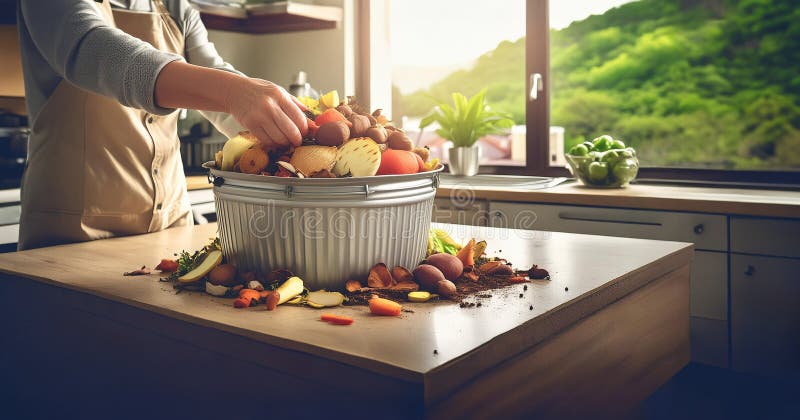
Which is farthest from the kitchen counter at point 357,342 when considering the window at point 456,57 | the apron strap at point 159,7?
the window at point 456,57

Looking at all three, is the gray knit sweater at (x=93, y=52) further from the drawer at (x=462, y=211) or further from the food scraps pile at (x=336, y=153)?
the drawer at (x=462, y=211)

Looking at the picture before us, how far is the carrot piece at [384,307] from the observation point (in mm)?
904

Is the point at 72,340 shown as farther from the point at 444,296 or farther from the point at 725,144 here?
the point at 725,144

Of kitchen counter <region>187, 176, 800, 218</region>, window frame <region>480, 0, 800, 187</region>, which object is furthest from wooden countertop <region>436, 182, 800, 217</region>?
window frame <region>480, 0, 800, 187</region>

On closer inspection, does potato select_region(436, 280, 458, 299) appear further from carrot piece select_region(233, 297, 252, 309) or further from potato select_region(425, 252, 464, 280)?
carrot piece select_region(233, 297, 252, 309)

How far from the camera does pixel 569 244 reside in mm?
1443

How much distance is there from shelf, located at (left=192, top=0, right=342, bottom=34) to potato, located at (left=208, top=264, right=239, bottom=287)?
2.18 m

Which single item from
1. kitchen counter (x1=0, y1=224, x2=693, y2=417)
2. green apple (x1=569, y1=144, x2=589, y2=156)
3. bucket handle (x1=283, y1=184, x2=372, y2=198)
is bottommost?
kitchen counter (x1=0, y1=224, x2=693, y2=417)

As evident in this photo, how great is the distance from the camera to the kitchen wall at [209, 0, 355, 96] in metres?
3.48

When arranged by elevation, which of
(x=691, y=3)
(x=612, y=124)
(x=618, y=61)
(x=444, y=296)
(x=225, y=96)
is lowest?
(x=444, y=296)

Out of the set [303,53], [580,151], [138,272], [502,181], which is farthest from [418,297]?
[303,53]

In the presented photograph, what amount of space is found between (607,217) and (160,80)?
179cm

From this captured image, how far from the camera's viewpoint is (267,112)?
1007 mm

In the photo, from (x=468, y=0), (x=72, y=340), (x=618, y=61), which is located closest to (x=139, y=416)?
(x=72, y=340)
